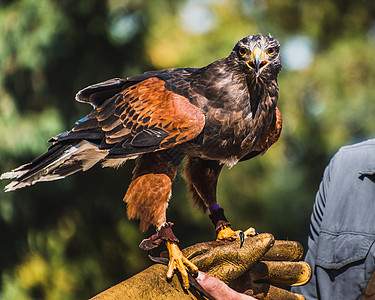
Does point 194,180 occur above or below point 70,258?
above

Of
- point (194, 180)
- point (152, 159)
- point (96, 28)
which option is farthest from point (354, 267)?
point (96, 28)

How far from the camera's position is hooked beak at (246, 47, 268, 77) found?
2.50 meters

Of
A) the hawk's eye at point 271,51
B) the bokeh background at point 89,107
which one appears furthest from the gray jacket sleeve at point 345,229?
the bokeh background at point 89,107

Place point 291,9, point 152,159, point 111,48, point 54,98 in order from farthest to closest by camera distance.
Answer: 1. point 291,9
2. point 111,48
3. point 54,98
4. point 152,159

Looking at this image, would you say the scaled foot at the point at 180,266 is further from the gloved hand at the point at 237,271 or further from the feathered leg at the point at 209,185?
the feathered leg at the point at 209,185

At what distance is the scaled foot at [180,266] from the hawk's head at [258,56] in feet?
2.96

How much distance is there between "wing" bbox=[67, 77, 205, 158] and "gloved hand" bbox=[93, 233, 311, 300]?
56 centimetres

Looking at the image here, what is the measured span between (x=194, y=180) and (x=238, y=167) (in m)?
5.15

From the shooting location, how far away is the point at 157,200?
2.62 metres

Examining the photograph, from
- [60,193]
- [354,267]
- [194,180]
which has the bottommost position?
[60,193]

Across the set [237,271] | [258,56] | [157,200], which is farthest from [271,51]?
[237,271]

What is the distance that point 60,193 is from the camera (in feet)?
24.4

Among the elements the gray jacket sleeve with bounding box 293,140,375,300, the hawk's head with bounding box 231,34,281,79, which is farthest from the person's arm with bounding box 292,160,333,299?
the hawk's head with bounding box 231,34,281,79

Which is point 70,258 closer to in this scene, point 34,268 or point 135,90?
point 34,268
